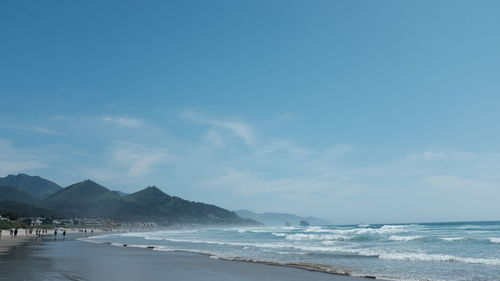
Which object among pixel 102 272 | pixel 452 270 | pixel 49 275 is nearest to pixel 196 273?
pixel 102 272

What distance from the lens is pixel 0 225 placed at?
7638 cm

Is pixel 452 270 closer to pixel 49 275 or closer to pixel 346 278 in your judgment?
pixel 346 278

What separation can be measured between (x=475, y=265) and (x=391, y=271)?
575 cm

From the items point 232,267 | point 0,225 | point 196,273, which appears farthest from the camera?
point 0,225

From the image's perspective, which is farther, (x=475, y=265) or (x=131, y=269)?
(x=475, y=265)

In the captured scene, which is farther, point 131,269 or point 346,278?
point 131,269

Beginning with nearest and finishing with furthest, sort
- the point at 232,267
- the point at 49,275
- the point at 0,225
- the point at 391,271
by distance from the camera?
the point at 49,275, the point at 391,271, the point at 232,267, the point at 0,225

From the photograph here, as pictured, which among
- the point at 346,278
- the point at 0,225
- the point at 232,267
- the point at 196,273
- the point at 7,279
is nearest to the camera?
the point at 7,279

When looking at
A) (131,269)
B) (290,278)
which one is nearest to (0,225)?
(131,269)

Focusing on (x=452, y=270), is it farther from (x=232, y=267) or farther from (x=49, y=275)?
(x=49, y=275)

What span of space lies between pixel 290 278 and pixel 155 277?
5.06 meters

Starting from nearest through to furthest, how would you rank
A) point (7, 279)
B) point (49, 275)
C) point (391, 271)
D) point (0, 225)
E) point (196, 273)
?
point (7, 279) < point (49, 275) < point (196, 273) < point (391, 271) < point (0, 225)

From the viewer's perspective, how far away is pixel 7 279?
15070 mm

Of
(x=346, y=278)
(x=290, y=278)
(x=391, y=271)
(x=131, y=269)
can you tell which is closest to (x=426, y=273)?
(x=391, y=271)
